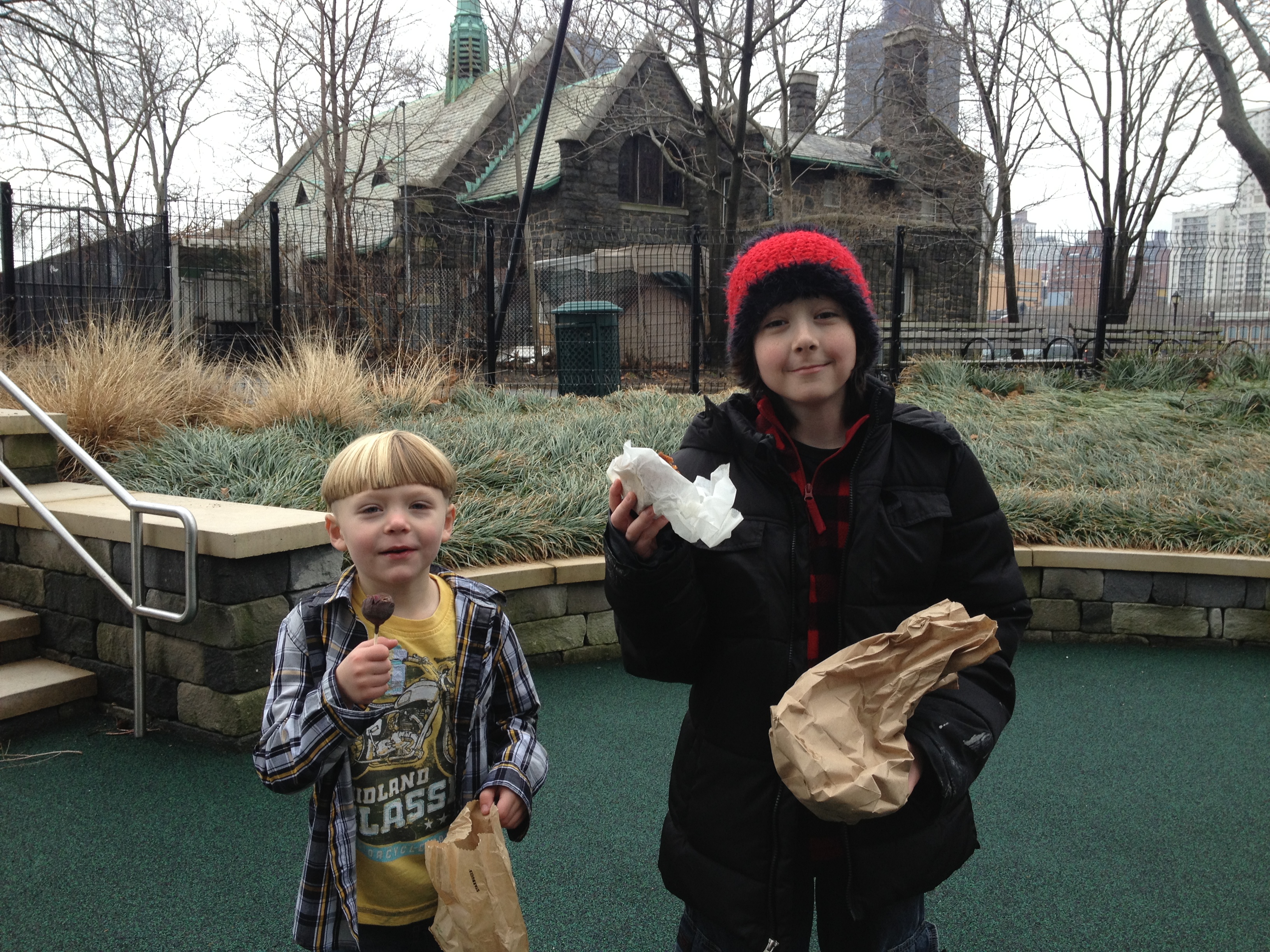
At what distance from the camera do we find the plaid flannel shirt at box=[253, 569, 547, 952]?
1656mm

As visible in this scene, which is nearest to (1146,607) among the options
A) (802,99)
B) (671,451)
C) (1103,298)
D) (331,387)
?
(671,451)

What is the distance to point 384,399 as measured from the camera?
8016 mm

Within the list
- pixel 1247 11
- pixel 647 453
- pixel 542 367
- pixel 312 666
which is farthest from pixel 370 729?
pixel 1247 11

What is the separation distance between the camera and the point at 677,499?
5.08 feet

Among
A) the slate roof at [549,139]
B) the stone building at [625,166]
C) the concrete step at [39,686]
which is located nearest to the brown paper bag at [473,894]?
the concrete step at [39,686]

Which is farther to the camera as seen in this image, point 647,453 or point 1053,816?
point 1053,816

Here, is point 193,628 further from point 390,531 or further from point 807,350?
point 807,350

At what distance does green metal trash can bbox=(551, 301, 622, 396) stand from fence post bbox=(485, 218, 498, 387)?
4.15ft

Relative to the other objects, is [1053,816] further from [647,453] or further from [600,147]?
[600,147]

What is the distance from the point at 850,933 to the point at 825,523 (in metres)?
0.75

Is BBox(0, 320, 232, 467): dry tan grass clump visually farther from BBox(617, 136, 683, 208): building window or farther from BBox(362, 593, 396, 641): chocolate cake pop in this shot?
BBox(617, 136, 683, 208): building window

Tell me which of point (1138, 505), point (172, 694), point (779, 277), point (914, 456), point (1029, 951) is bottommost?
point (1029, 951)

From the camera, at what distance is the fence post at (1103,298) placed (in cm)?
1161

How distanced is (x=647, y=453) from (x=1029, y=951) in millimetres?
2093
